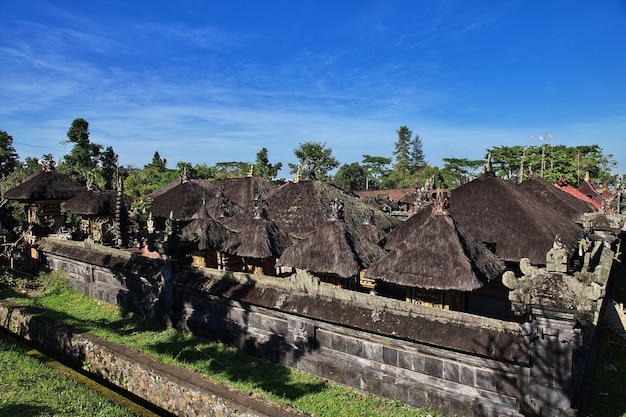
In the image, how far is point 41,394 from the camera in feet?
19.9

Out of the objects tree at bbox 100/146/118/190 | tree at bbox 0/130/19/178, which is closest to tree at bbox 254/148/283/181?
tree at bbox 100/146/118/190

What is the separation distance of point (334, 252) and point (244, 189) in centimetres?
1383

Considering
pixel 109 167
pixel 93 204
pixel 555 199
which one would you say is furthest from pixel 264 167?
pixel 555 199

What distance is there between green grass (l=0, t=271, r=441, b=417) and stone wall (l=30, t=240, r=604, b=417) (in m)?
0.22

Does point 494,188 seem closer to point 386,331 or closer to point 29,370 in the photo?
point 386,331

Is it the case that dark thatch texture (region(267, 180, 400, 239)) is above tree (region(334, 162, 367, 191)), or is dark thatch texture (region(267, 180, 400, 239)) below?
below

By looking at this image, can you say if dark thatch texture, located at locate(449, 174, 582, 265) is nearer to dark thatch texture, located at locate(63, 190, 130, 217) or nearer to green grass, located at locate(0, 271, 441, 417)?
green grass, located at locate(0, 271, 441, 417)

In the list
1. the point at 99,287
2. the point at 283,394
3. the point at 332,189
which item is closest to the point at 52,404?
the point at 283,394

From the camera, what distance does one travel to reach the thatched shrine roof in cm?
1073

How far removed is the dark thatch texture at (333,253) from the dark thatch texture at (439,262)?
99cm

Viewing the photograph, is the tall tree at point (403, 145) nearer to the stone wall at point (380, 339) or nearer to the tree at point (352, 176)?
the tree at point (352, 176)

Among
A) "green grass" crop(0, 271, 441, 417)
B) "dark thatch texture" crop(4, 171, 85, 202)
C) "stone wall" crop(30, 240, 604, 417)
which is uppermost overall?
"dark thatch texture" crop(4, 171, 85, 202)

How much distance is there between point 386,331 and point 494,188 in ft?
31.3

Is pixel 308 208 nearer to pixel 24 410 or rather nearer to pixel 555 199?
pixel 555 199
